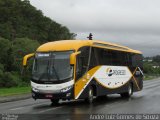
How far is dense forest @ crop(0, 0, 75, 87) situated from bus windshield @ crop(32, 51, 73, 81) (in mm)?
31630

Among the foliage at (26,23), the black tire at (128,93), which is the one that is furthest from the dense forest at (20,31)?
the black tire at (128,93)

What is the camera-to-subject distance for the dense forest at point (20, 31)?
5441cm

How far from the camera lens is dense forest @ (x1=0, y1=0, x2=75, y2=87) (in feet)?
178

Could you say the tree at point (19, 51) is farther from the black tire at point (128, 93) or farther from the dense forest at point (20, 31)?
the black tire at point (128, 93)

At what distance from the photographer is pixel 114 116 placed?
611 inches

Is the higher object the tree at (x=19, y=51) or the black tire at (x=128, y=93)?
the tree at (x=19, y=51)

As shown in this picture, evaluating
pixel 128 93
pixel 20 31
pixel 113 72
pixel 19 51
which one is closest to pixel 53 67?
pixel 113 72

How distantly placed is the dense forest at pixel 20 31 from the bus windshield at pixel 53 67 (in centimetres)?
3163

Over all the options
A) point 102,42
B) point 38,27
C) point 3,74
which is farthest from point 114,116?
point 38,27

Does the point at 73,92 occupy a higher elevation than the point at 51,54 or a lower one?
lower

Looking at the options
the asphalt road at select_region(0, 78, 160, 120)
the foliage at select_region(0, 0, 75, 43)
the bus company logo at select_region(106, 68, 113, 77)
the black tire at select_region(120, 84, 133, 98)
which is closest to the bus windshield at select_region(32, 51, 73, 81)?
the asphalt road at select_region(0, 78, 160, 120)

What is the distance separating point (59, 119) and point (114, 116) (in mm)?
2190

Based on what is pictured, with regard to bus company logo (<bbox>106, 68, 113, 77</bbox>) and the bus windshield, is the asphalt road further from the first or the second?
bus company logo (<bbox>106, 68, 113, 77</bbox>)

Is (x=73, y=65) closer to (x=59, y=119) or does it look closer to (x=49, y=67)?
(x=49, y=67)
